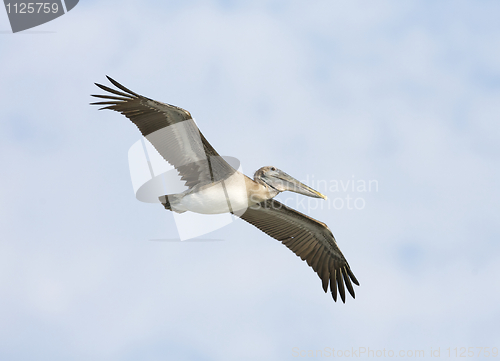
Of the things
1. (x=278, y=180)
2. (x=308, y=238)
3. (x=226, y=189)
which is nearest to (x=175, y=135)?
(x=226, y=189)

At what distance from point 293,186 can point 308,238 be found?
1265 mm

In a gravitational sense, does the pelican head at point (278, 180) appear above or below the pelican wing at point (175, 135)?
below

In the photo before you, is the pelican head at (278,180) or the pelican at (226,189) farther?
the pelican head at (278,180)

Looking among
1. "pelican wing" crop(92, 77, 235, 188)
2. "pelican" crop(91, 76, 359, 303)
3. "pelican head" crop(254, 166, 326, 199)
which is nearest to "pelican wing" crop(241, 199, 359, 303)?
"pelican" crop(91, 76, 359, 303)

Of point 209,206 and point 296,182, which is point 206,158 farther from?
point 296,182

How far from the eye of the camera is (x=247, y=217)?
11609 millimetres

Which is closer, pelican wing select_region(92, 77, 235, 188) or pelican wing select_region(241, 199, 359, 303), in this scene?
pelican wing select_region(92, 77, 235, 188)

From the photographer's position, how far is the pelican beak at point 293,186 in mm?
11209

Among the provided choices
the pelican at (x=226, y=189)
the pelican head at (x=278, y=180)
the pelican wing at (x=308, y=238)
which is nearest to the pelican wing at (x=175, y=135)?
the pelican at (x=226, y=189)

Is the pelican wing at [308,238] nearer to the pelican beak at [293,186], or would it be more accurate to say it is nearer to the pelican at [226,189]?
the pelican at [226,189]

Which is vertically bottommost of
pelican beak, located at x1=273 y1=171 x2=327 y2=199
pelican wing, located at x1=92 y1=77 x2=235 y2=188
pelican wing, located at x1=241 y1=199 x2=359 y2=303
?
pelican wing, located at x1=241 y1=199 x2=359 y2=303

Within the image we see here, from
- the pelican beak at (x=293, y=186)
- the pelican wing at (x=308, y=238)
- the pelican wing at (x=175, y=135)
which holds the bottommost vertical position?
the pelican wing at (x=308, y=238)

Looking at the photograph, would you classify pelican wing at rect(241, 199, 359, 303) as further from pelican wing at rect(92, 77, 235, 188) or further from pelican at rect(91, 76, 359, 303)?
pelican wing at rect(92, 77, 235, 188)

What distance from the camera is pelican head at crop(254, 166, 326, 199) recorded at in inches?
440
